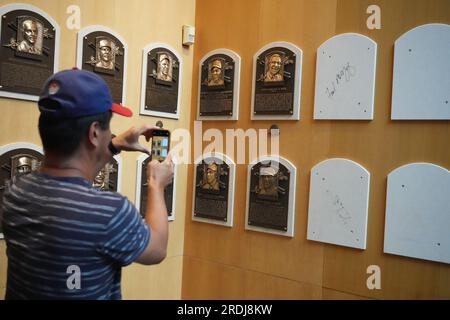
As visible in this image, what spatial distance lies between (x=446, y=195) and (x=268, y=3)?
1.38m

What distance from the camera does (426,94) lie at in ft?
6.26

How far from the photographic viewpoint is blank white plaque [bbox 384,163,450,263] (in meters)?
1.86

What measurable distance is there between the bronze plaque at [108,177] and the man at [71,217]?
108 centimetres

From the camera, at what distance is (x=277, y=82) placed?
235cm

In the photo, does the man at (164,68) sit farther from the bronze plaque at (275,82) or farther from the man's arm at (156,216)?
the man's arm at (156,216)

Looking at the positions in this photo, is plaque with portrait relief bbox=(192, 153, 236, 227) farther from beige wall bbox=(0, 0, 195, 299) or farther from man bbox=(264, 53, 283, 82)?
man bbox=(264, 53, 283, 82)

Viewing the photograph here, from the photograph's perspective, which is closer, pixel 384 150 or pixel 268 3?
pixel 384 150

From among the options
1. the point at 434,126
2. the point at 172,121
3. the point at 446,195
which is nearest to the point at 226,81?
the point at 172,121

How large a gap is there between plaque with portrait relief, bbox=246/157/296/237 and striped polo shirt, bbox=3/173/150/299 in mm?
1343

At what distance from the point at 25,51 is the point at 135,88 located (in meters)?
0.62

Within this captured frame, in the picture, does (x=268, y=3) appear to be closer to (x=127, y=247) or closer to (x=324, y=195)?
(x=324, y=195)
